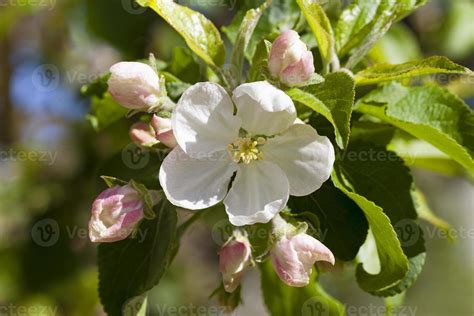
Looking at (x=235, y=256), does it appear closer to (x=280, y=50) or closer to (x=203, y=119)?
(x=203, y=119)

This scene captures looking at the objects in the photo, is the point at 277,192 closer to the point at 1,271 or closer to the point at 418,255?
the point at 418,255

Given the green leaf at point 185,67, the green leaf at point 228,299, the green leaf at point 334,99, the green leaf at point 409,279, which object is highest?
the green leaf at point 334,99

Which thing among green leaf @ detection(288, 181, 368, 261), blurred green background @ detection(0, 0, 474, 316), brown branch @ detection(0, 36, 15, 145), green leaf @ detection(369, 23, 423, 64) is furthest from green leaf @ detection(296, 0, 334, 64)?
brown branch @ detection(0, 36, 15, 145)

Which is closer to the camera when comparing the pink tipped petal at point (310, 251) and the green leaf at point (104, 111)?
the pink tipped petal at point (310, 251)

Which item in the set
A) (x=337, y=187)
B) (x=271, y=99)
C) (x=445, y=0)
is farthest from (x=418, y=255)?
(x=445, y=0)

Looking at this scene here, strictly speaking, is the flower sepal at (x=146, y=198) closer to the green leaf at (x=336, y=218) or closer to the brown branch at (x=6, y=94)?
the green leaf at (x=336, y=218)

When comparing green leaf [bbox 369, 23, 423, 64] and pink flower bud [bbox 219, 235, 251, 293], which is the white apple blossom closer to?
pink flower bud [bbox 219, 235, 251, 293]

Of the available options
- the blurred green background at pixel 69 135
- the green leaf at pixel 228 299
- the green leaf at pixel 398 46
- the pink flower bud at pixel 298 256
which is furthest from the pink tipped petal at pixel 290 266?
the green leaf at pixel 398 46
